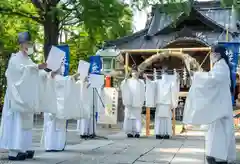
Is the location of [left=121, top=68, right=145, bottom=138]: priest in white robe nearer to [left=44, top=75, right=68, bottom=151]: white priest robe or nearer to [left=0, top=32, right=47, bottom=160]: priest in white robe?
[left=44, top=75, right=68, bottom=151]: white priest robe

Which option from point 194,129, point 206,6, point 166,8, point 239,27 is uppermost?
point 206,6

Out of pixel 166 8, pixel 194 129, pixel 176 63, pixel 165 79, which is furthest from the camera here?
pixel 176 63

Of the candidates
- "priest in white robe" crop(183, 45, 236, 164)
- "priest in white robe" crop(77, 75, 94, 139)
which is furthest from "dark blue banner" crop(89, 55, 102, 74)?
"priest in white robe" crop(183, 45, 236, 164)

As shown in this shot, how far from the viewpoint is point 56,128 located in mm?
7352

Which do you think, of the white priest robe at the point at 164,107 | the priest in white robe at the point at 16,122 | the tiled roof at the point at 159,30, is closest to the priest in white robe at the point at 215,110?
the priest in white robe at the point at 16,122

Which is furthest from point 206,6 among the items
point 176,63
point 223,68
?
point 223,68

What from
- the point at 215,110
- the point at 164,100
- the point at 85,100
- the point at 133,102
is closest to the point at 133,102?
the point at 133,102

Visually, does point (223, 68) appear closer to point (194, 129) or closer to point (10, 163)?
point (10, 163)

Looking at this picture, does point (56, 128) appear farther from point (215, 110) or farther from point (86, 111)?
point (215, 110)

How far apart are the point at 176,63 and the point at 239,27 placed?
12.0ft

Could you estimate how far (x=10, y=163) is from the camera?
18.1 ft

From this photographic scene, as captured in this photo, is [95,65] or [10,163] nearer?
[10,163]

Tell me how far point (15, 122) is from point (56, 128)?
59.8 inches

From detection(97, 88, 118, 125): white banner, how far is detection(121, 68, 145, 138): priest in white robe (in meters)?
1.93
